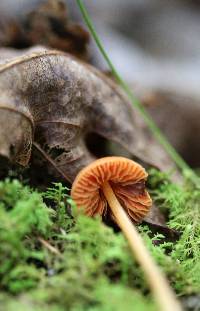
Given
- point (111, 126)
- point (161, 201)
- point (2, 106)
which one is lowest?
point (161, 201)

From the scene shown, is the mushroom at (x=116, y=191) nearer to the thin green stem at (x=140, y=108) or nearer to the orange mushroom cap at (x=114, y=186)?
the orange mushroom cap at (x=114, y=186)

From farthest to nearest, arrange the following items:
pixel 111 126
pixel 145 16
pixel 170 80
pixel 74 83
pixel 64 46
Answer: pixel 145 16, pixel 170 80, pixel 64 46, pixel 111 126, pixel 74 83

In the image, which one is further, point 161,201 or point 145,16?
point 145,16

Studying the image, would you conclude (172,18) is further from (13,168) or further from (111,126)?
(13,168)

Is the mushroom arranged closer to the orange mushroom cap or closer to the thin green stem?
the orange mushroom cap

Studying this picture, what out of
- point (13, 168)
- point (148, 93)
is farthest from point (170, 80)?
point (13, 168)

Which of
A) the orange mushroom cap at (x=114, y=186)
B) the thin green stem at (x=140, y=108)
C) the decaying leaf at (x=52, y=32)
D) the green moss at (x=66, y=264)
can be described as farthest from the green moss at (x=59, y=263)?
the decaying leaf at (x=52, y=32)

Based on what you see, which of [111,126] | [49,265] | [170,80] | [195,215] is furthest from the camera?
[170,80]
